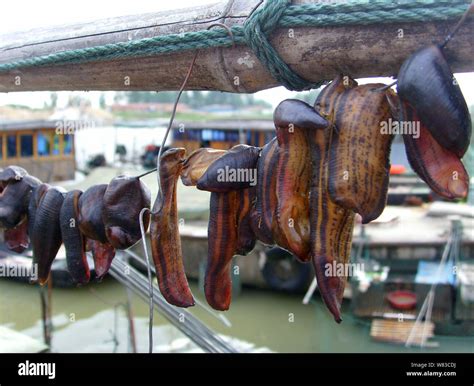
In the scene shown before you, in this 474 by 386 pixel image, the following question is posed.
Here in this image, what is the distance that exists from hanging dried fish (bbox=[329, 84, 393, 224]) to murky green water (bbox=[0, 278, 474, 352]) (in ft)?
25.5

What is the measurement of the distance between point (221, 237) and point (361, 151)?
421 mm

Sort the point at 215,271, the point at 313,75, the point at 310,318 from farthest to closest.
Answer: the point at 310,318 → the point at 215,271 → the point at 313,75

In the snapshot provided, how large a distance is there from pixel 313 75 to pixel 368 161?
0.76ft

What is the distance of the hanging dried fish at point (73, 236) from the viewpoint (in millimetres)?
1677

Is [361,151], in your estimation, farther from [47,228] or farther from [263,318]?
[263,318]

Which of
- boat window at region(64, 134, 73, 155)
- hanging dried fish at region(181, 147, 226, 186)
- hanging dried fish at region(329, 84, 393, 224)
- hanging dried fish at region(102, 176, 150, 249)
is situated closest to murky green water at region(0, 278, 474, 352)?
boat window at region(64, 134, 73, 155)

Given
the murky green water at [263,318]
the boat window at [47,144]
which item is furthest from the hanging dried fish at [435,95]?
the boat window at [47,144]

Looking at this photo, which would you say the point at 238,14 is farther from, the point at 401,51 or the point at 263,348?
the point at 263,348

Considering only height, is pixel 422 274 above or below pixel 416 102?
below

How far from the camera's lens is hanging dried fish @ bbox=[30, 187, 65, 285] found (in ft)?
5.67

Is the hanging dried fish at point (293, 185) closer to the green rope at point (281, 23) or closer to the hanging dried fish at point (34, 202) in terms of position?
the green rope at point (281, 23)

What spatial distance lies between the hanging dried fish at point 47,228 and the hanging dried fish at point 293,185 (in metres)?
0.85

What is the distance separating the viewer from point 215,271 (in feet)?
4.50
